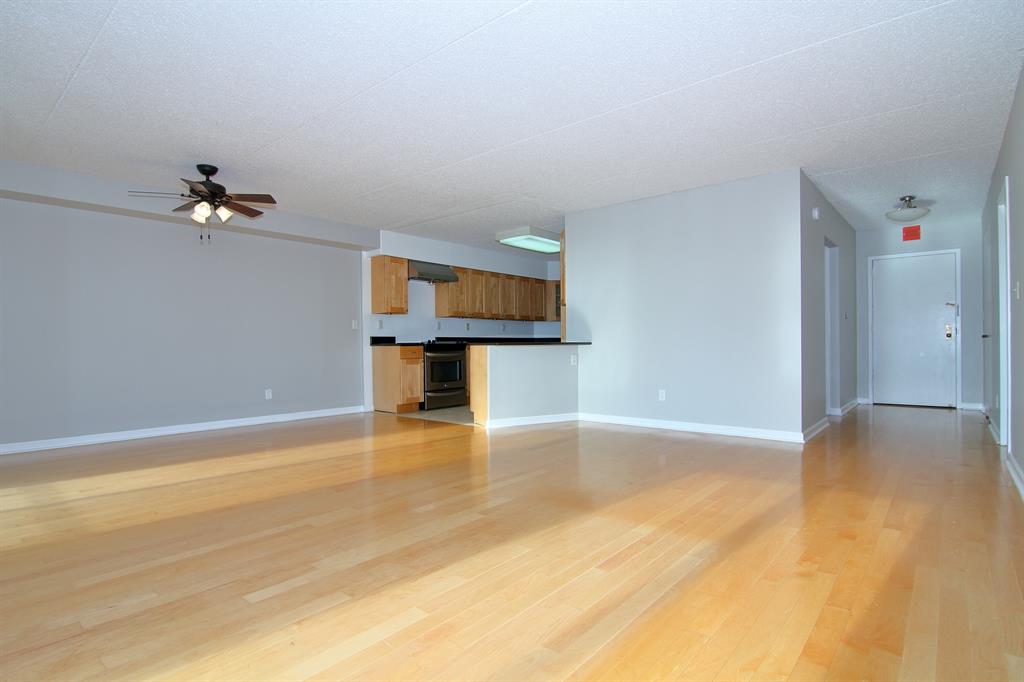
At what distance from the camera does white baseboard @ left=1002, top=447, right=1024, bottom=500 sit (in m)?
3.12

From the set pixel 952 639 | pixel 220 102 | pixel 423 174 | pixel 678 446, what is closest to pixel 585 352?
pixel 678 446

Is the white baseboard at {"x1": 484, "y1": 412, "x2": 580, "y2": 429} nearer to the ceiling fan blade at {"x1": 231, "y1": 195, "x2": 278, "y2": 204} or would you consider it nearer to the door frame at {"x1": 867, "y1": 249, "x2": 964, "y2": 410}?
the ceiling fan blade at {"x1": 231, "y1": 195, "x2": 278, "y2": 204}

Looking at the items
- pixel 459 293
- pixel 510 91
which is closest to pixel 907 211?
pixel 510 91

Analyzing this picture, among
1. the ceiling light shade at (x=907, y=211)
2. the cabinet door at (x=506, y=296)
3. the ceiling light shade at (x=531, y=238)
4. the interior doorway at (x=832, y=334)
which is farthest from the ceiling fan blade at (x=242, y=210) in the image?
the ceiling light shade at (x=907, y=211)

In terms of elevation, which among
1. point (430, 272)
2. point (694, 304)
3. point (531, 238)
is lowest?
point (694, 304)

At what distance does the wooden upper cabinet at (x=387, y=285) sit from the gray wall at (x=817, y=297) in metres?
4.93

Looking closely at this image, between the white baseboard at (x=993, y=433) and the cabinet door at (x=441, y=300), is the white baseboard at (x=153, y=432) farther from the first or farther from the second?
the white baseboard at (x=993, y=433)

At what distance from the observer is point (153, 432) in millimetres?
5395

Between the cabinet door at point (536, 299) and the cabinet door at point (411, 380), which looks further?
the cabinet door at point (536, 299)

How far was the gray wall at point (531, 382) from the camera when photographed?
573 centimetres

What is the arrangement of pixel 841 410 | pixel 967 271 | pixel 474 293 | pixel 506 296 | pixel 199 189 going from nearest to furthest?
pixel 199 189, pixel 841 410, pixel 967 271, pixel 474 293, pixel 506 296

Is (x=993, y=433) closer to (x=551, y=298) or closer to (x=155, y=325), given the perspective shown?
(x=551, y=298)

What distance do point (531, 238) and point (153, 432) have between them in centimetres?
478

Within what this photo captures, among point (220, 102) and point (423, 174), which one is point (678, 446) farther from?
point (220, 102)
